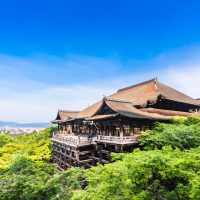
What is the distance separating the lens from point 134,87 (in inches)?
1503

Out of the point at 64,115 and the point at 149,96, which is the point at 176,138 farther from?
the point at 64,115

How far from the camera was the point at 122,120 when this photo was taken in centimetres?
2367

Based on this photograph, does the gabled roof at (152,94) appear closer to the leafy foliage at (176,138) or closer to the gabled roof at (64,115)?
the leafy foliage at (176,138)

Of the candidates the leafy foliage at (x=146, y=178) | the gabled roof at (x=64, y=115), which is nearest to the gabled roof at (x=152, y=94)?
the gabled roof at (x=64, y=115)

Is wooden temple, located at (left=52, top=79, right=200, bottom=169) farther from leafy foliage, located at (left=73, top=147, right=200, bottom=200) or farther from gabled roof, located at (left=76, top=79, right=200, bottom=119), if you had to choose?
leafy foliage, located at (left=73, top=147, right=200, bottom=200)

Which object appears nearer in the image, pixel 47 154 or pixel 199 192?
pixel 199 192

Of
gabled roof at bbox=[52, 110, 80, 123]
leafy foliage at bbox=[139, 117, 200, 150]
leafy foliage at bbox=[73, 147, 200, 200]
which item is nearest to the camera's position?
leafy foliage at bbox=[73, 147, 200, 200]

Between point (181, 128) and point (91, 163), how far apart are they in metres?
12.7

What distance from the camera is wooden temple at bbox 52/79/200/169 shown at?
2322 centimetres

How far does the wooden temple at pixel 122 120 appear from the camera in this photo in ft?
76.2

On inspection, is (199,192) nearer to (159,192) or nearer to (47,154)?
(159,192)

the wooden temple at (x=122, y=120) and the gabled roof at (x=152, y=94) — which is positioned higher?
the gabled roof at (x=152, y=94)

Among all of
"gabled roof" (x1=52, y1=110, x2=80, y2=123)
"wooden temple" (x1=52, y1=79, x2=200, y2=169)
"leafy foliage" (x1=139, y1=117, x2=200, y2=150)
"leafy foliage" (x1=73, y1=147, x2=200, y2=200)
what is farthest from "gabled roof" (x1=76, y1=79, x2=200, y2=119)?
"leafy foliage" (x1=73, y1=147, x2=200, y2=200)

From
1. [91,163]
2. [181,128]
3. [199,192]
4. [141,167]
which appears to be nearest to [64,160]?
[91,163]
